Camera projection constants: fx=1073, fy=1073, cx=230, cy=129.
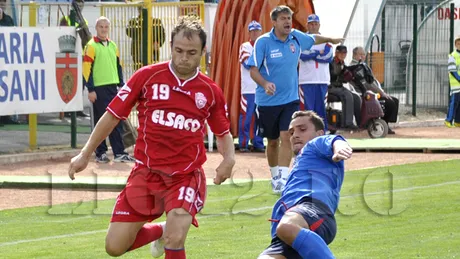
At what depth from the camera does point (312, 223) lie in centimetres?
793

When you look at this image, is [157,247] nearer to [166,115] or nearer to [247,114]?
[166,115]

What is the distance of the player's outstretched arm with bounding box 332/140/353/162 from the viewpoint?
7.80 meters

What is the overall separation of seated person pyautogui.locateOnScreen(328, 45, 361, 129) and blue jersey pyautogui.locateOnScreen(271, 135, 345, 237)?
48.0 feet

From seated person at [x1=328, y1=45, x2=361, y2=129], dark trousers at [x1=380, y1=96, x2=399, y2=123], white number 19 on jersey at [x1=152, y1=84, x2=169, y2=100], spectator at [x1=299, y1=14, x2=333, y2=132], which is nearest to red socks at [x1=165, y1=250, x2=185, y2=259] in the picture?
white number 19 on jersey at [x1=152, y1=84, x2=169, y2=100]

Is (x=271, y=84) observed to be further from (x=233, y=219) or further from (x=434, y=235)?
(x=434, y=235)

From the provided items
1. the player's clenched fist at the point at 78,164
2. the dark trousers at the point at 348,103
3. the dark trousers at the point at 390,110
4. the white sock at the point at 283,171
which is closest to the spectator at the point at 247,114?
the dark trousers at the point at 348,103

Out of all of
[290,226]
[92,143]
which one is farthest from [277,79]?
[290,226]

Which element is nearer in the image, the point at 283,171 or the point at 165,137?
the point at 165,137

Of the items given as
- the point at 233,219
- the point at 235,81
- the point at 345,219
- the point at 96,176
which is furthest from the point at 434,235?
the point at 235,81

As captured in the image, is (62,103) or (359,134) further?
(359,134)

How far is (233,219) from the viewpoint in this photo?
12094 mm

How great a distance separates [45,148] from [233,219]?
8.72m

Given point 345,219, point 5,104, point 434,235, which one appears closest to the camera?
point 434,235

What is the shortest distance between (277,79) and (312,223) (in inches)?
265
